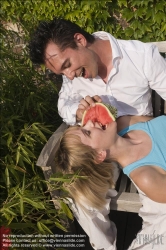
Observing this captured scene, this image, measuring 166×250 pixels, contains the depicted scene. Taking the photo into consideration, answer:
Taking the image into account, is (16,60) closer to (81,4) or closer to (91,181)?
(81,4)

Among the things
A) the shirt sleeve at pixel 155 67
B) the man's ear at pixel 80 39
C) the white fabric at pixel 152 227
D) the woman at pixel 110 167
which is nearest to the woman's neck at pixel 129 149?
the woman at pixel 110 167

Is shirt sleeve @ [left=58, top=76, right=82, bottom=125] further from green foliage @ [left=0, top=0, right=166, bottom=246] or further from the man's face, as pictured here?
the man's face

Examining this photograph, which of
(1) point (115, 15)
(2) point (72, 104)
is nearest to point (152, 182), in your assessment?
(2) point (72, 104)

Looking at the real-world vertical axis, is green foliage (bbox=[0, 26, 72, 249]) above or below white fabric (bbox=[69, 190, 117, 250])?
above

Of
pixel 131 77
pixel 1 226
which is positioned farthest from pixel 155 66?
pixel 1 226

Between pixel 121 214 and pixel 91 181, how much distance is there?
2.67 ft

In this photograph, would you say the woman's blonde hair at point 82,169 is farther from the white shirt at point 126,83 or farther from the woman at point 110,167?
the white shirt at point 126,83

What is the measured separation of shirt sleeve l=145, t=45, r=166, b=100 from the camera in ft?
7.17

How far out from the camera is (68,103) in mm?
2455

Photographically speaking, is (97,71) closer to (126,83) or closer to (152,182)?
(126,83)

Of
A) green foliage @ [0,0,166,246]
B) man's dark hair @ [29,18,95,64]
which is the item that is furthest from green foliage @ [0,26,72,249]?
man's dark hair @ [29,18,95,64]

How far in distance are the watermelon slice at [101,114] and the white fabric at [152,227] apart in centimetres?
51

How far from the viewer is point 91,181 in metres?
2.06

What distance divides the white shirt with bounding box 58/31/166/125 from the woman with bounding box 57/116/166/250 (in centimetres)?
34
